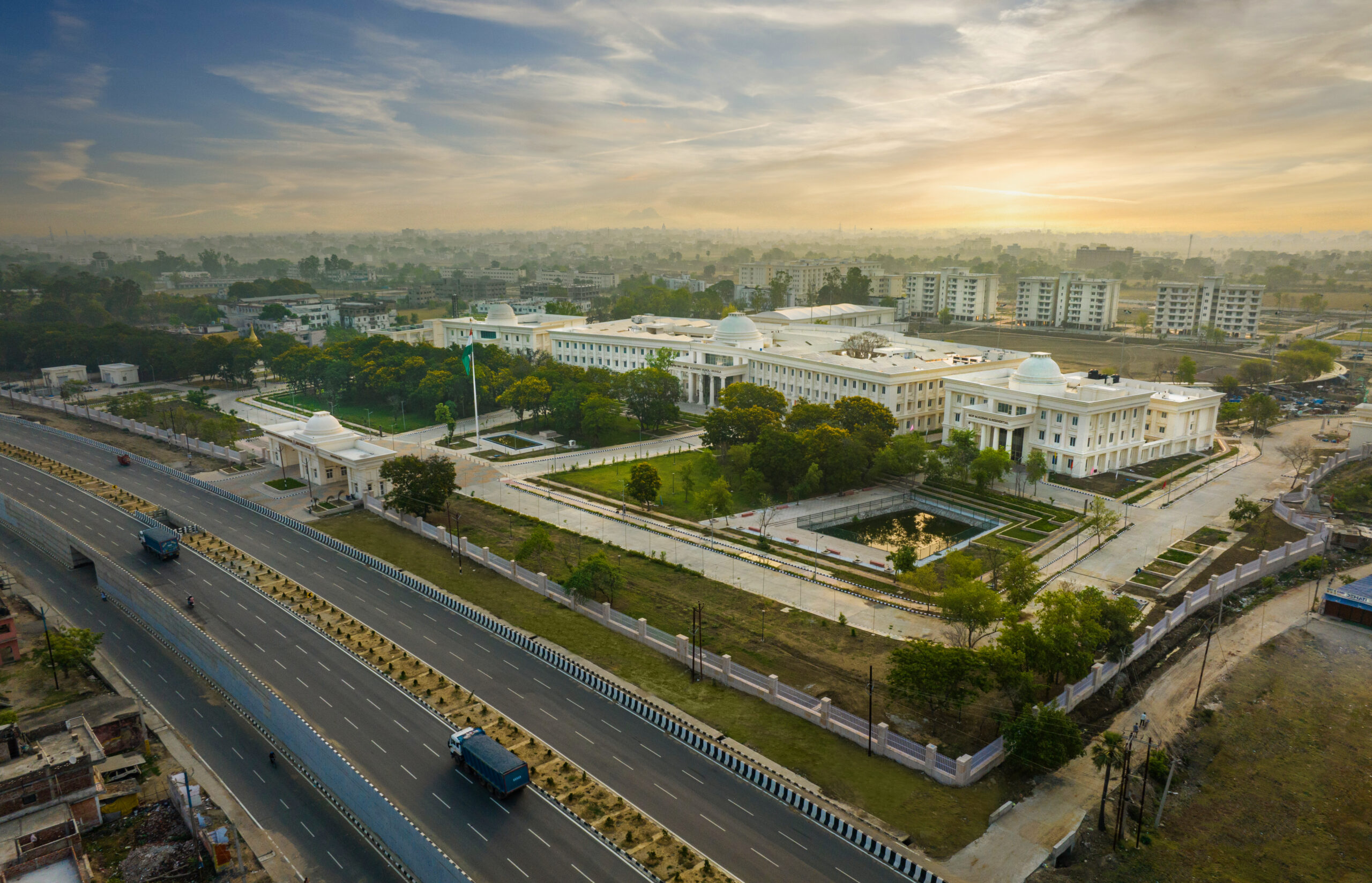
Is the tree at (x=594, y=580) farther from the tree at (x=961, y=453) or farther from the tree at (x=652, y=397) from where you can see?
the tree at (x=652, y=397)

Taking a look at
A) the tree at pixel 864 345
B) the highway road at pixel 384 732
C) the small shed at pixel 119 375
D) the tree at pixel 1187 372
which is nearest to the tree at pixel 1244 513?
the tree at pixel 864 345

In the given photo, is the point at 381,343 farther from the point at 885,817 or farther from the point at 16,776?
the point at 885,817

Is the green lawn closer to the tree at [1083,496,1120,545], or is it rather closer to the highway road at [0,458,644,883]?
the highway road at [0,458,644,883]

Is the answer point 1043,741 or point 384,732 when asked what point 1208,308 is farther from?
point 384,732

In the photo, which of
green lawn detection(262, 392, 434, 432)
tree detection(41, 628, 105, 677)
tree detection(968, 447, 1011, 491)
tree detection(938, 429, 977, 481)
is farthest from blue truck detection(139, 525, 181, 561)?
tree detection(968, 447, 1011, 491)

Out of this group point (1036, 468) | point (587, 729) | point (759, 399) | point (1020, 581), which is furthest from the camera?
point (759, 399)

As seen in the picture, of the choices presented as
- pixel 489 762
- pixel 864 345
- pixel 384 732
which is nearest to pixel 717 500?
pixel 384 732
